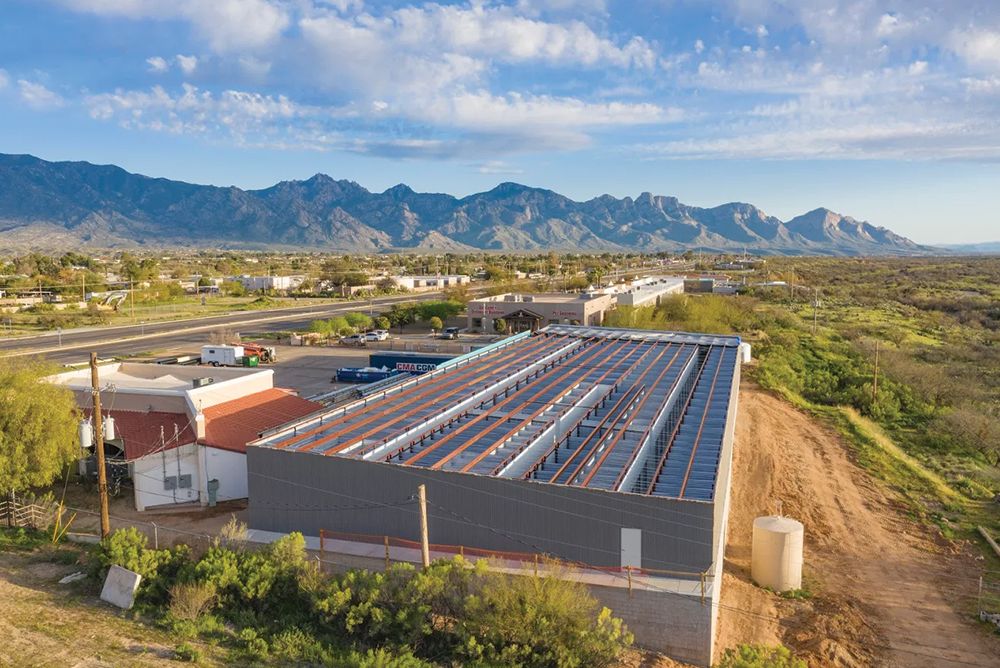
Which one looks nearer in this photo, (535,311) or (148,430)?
(148,430)

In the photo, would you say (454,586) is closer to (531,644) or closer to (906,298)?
(531,644)

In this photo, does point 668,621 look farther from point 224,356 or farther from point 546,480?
point 224,356

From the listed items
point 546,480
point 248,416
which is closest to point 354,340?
point 248,416

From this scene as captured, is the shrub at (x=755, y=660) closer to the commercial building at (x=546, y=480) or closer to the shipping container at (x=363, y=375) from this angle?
the commercial building at (x=546, y=480)

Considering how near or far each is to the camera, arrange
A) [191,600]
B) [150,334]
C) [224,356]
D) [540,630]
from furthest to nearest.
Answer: [150,334] < [224,356] < [191,600] < [540,630]

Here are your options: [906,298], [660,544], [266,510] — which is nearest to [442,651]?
[660,544]
